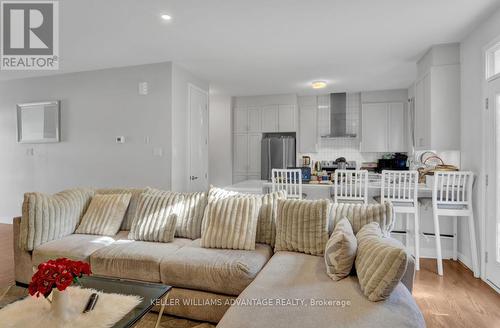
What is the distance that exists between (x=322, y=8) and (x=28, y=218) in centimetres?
326

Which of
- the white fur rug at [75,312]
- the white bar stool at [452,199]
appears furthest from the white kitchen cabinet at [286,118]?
the white fur rug at [75,312]

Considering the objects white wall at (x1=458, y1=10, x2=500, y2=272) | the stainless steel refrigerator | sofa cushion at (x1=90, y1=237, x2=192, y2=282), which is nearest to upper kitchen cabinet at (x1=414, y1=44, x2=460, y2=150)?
white wall at (x1=458, y1=10, x2=500, y2=272)

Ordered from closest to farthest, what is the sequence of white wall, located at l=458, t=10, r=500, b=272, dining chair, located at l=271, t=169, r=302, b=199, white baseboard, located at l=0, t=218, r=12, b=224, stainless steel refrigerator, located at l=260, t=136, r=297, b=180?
1. white wall, located at l=458, t=10, r=500, b=272
2. dining chair, located at l=271, t=169, r=302, b=199
3. white baseboard, located at l=0, t=218, r=12, b=224
4. stainless steel refrigerator, located at l=260, t=136, r=297, b=180

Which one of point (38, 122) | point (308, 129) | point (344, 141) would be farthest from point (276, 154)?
point (38, 122)

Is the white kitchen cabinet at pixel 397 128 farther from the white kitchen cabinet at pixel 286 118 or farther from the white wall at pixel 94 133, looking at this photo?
the white wall at pixel 94 133

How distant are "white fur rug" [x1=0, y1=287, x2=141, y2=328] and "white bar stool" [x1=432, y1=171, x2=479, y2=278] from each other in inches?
118

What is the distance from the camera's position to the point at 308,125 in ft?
20.7

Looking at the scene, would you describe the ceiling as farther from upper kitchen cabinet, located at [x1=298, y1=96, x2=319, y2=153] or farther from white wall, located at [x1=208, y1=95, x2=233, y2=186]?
white wall, located at [x1=208, y1=95, x2=233, y2=186]

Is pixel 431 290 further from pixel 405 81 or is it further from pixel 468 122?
pixel 405 81

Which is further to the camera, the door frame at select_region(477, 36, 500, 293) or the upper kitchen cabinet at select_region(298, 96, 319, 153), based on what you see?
the upper kitchen cabinet at select_region(298, 96, 319, 153)

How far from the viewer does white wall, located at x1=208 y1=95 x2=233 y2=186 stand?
6.41 meters

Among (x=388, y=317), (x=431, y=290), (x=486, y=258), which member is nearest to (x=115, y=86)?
(x=388, y=317)

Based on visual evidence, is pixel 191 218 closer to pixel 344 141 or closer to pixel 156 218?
pixel 156 218

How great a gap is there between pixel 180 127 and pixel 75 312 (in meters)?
3.14
